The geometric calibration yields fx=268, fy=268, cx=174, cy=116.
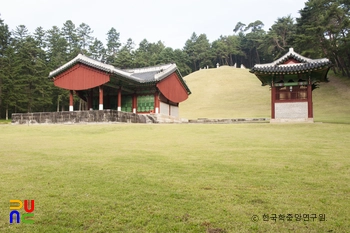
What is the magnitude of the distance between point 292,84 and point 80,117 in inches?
669

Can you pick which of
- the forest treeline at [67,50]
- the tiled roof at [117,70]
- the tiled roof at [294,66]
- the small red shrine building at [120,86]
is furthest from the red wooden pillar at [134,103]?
the forest treeline at [67,50]

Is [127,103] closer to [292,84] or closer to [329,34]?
[292,84]

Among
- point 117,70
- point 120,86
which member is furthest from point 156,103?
point 117,70

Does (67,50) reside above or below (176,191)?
above

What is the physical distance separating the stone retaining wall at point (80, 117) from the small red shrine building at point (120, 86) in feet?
8.58

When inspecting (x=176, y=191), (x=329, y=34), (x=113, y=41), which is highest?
(x=113, y=41)

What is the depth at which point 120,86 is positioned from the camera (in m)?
26.7

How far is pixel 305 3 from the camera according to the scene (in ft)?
158

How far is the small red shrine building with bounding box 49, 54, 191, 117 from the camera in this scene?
23938 millimetres

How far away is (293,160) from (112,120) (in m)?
15.1

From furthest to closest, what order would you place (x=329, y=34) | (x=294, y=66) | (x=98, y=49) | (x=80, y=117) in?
(x=98, y=49) < (x=329, y=34) < (x=80, y=117) < (x=294, y=66)

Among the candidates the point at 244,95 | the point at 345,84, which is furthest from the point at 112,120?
the point at 345,84

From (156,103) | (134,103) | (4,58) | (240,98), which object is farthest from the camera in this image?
(240,98)

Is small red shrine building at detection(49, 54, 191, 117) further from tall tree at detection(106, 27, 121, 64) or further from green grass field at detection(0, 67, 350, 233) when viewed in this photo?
tall tree at detection(106, 27, 121, 64)
